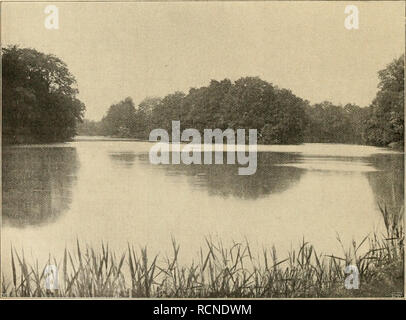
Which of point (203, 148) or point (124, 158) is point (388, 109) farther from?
point (124, 158)

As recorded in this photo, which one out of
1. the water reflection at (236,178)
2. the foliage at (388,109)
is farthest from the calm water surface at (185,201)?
the foliage at (388,109)

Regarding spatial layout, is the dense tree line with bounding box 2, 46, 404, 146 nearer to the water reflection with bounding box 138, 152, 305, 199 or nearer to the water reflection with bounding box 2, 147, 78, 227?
the water reflection with bounding box 2, 147, 78, 227

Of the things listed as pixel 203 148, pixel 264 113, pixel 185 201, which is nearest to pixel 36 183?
pixel 185 201

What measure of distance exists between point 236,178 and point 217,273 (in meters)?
0.84

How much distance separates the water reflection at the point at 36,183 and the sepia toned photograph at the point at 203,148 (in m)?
0.01

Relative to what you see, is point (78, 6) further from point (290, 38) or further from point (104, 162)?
point (290, 38)

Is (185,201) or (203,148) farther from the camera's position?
(203,148)

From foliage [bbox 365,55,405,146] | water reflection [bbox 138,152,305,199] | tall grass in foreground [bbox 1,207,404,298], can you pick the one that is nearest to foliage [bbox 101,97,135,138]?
water reflection [bbox 138,152,305,199]

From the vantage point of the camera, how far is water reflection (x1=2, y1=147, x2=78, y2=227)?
4.09 m

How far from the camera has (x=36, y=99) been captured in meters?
4.34

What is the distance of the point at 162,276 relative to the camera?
13.0ft

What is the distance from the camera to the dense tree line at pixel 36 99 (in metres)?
4.24

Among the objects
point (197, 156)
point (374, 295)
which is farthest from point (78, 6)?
point (374, 295)

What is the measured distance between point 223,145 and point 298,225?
97 centimetres
